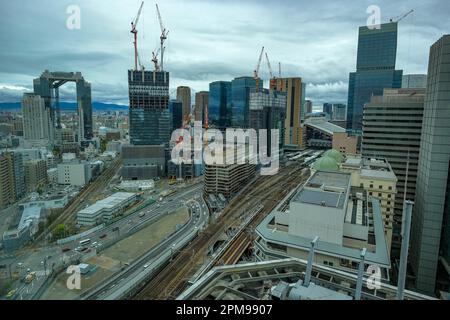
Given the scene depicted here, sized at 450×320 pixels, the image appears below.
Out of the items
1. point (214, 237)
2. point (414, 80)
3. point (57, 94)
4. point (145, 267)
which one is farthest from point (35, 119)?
point (414, 80)

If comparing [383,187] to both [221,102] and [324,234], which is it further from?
[221,102]

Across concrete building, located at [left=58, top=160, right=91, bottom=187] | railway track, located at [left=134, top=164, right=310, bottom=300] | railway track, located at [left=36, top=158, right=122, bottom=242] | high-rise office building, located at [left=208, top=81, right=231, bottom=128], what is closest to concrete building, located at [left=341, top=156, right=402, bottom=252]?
railway track, located at [left=134, top=164, right=310, bottom=300]

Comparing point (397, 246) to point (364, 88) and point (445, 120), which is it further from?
point (364, 88)

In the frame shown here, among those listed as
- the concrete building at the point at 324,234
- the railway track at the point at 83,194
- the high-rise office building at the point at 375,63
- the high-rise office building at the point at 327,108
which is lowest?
the railway track at the point at 83,194

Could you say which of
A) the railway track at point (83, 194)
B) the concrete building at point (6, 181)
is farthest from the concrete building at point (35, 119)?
the concrete building at point (6, 181)

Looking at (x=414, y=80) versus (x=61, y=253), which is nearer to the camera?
(x=61, y=253)

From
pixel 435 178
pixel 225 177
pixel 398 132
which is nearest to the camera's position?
pixel 435 178

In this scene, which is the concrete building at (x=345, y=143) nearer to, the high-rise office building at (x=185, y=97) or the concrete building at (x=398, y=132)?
the concrete building at (x=398, y=132)
